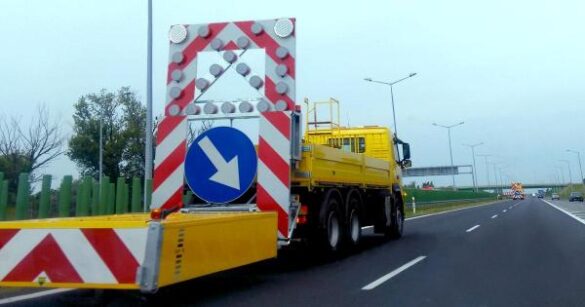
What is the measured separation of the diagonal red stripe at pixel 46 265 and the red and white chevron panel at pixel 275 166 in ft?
12.4

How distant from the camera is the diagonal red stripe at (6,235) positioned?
6965mm

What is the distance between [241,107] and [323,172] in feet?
6.79

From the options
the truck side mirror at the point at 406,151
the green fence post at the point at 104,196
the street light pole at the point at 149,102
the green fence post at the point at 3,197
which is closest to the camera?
the green fence post at the point at 3,197

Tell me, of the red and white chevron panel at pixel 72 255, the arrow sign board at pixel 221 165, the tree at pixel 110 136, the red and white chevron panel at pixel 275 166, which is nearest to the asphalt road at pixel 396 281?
the red and white chevron panel at pixel 72 255

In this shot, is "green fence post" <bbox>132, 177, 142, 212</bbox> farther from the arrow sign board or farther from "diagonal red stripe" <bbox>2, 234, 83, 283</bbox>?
"diagonal red stripe" <bbox>2, 234, 83, 283</bbox>

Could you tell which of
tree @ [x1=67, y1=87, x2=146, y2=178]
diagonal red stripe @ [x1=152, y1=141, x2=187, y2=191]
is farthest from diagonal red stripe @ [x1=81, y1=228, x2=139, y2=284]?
tree @ [x1=67, y1=87, x2=146, y2=178]

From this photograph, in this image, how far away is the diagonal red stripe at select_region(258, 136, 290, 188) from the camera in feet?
33.1

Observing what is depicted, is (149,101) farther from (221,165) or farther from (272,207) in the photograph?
(272,207)

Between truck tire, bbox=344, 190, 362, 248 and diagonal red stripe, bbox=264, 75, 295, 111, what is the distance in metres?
3.46

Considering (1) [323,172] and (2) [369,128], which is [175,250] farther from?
(2) [369,128]

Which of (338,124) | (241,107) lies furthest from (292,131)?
(338,124)

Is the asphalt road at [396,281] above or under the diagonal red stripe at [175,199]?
under

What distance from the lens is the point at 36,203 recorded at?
1329 cm

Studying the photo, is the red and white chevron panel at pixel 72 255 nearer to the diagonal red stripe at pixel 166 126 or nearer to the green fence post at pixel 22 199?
the diagonal red stripe at pixel 166 126
